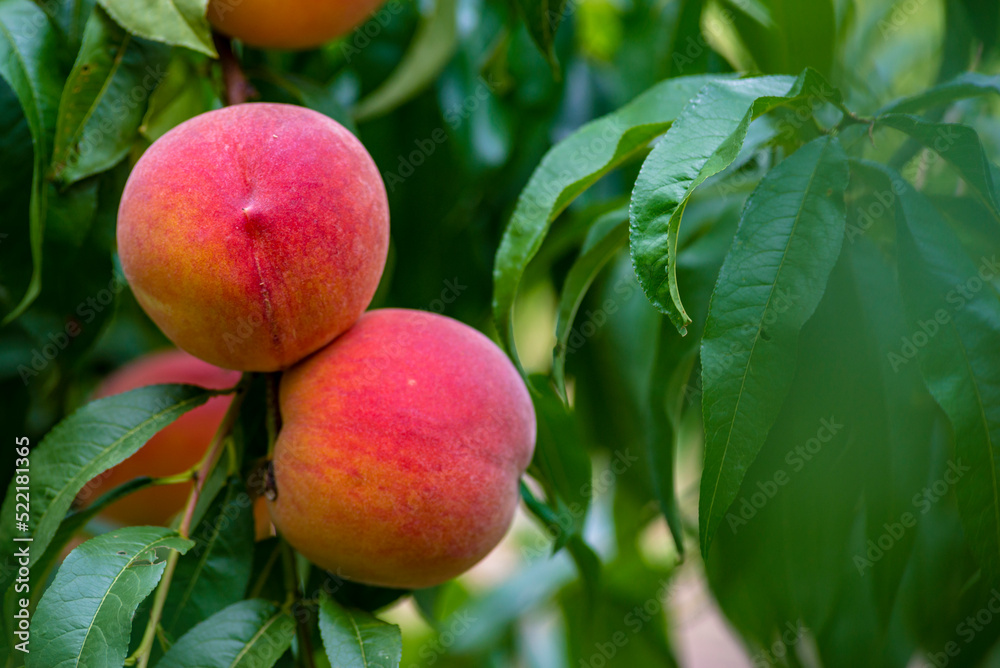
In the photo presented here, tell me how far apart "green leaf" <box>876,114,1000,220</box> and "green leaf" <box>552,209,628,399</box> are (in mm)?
211

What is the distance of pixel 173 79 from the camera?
735mm

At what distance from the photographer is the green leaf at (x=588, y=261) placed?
2.06ft

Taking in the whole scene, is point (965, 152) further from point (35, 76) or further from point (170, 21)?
point (35, 76)

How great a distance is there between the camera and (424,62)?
82 cm

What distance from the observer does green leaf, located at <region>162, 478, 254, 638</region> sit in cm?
60

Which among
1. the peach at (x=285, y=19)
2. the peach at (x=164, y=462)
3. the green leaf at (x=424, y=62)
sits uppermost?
the peach at (x=285, y=19)

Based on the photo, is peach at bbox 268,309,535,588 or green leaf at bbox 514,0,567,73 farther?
green leaf at bbox 514,0,567,73

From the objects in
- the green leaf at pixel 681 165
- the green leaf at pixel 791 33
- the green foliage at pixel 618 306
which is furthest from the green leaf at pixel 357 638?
the green leaf at pixel 791 33

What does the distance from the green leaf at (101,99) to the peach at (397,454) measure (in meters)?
0.22

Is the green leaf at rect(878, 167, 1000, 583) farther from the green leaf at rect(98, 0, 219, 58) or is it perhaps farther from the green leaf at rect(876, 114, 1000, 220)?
the green leaf at rect(98, 0, 219, 58)

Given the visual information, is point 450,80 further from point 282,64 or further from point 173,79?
Result: point 173,79

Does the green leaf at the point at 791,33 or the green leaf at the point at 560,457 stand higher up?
the green leaf at the point at 791,33

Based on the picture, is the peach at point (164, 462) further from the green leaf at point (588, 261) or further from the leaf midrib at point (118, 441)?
the green leaf at point (588, 261)

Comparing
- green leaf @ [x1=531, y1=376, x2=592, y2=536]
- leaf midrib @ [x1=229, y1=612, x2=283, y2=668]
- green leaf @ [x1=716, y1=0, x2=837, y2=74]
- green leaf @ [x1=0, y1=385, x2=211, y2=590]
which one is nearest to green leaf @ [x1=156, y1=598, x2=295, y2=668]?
leaf midrib @ [x1=229, y1=612, x2=283, y2=668]
